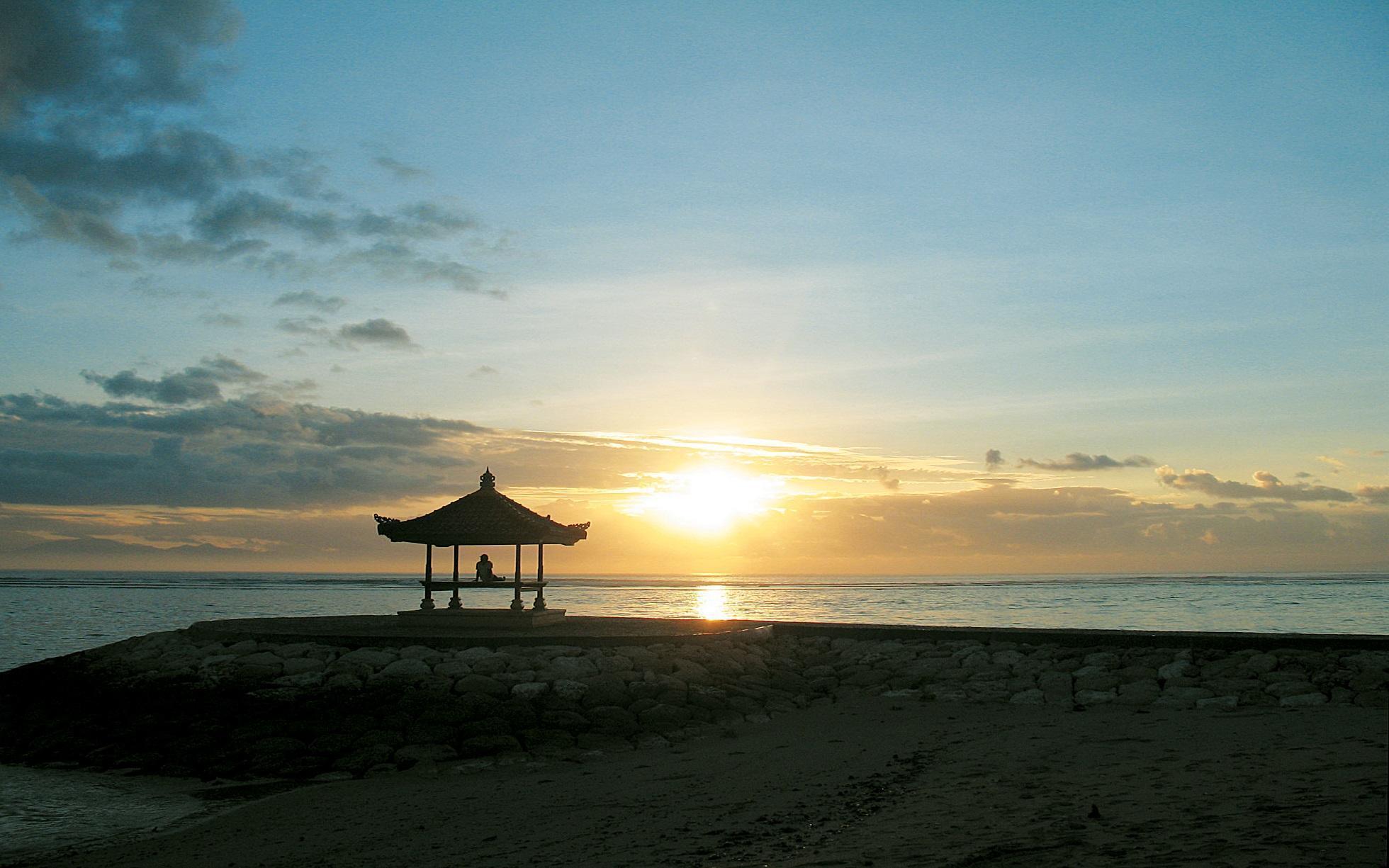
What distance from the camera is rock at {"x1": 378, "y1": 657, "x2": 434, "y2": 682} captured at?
1544 centimetres

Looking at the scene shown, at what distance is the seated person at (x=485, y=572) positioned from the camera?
21.4 meters

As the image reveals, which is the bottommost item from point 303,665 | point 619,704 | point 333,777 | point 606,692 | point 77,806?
point 77,806

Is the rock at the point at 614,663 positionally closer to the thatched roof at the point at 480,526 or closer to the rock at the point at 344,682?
the rock at the point at 344,682

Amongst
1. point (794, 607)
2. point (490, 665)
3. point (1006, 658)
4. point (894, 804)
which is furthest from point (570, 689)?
point (794, 607)

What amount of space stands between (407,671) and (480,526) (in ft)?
17.7

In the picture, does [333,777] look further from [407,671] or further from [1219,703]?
[1219,703]

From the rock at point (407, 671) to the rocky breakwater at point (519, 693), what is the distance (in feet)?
0.12

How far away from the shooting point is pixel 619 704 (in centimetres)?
1462

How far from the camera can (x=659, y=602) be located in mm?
69812

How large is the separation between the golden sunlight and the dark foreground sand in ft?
93.9

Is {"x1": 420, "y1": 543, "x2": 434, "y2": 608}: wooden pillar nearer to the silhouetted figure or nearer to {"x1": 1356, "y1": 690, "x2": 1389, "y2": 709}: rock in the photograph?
the silhouetted figure

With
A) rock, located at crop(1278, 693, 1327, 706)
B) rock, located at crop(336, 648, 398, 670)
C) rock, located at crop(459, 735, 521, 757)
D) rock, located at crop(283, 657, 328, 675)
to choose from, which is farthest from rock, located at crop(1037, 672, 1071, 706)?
rock, located at crop(283, 657, 328, 675)

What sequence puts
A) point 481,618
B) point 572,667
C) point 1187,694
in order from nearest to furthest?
point 1187,694
point 572,667
point 481,618

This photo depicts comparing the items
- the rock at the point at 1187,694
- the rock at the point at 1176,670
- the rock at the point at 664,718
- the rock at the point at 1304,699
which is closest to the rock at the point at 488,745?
the rock at the point at 664,718
